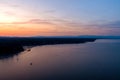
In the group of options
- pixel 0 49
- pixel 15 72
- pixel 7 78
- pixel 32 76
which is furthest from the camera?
pixel 0 49

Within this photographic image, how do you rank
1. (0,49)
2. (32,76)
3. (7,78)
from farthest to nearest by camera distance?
(0,49), (32,76), (7,78)

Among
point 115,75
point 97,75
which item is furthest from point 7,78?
point 115,75

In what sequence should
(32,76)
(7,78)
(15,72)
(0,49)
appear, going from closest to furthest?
(7,78) → (32,76) → (15,72) → (0,49)

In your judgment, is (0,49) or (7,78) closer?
(7,78)

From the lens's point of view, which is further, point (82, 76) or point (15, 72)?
point (15, 72)

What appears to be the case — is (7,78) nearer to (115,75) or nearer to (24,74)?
(24,74)

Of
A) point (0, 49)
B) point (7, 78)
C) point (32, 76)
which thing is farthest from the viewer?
point (0, 49)

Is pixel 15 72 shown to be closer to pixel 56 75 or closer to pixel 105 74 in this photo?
pixel 56 75

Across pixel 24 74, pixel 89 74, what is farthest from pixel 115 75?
pixel 24 74
